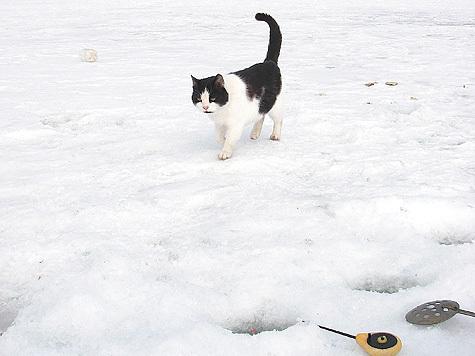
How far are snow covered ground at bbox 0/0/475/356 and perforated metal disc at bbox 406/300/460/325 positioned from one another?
29mm

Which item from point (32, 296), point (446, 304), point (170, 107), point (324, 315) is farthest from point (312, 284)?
point (170, 107)

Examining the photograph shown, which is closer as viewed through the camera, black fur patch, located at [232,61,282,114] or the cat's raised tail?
black fur patch, located at [232,61,282,114]

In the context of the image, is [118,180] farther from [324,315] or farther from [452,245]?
[452,245]

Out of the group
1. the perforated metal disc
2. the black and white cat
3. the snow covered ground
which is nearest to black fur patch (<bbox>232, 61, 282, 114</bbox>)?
the black and white cat

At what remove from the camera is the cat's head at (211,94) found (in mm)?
2678

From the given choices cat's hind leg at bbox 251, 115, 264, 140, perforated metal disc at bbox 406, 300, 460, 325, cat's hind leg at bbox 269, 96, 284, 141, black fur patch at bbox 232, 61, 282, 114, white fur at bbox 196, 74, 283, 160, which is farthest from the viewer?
cat's hind leg at bbox 251, 115, 264, 140

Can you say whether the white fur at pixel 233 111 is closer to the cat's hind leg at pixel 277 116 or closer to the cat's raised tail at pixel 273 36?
the cat's hind leg at pixel 277 116

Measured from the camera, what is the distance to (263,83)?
3061 mm

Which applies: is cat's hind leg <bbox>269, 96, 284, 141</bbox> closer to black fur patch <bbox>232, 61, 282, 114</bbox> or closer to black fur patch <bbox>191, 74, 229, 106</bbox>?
black fur patch <bbox>232, 61, 282, 114</bbox>

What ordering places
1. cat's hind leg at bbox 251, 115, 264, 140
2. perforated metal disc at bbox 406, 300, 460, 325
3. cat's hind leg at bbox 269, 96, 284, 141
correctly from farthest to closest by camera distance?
cat's hind leg at bbox 251, 115, 264, 140 < cat's hind leg at bbox 269, 96, 284, 141 < perforated metal disc at bbox 406, 300, 460, 325

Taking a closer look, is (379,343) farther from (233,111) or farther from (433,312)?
(233,111)

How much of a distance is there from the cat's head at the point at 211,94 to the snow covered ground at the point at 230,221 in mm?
383

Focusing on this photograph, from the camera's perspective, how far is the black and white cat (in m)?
2.70

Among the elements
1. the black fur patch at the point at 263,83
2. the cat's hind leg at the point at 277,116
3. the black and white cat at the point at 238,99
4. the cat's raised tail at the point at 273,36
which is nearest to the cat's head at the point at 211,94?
the black and white cat at the point at 238,99
